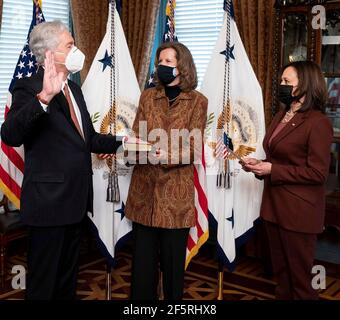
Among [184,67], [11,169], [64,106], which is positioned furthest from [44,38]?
[11,169]

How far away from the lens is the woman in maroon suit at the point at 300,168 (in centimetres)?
222

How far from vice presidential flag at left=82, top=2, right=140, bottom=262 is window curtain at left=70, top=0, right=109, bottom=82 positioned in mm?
1237

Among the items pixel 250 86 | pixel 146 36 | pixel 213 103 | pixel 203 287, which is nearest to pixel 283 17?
pixel 250 86

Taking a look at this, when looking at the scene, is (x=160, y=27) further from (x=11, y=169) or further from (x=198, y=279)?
(x=198, y=279)

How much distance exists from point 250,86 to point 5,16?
2130mm

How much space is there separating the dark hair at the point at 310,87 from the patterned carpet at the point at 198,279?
4.61 feet

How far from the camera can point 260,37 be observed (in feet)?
11.3

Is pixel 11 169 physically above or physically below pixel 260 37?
below

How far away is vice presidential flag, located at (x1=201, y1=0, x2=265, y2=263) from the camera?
9.53ft

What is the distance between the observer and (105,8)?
4.22 m

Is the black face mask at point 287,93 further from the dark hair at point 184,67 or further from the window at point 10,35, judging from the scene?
the window at point 10,35

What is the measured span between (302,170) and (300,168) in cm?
2

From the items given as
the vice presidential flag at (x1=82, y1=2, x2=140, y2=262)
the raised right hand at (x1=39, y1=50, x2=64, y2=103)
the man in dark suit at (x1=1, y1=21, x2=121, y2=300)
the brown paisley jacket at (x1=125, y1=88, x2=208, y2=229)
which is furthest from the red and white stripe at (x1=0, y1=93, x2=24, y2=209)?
the raised right hand at (x1=39, y1=50, x2=64, y2=103)

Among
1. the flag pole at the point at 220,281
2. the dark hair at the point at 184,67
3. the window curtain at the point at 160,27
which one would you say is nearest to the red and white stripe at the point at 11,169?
the dark hair at the point at 184,67
